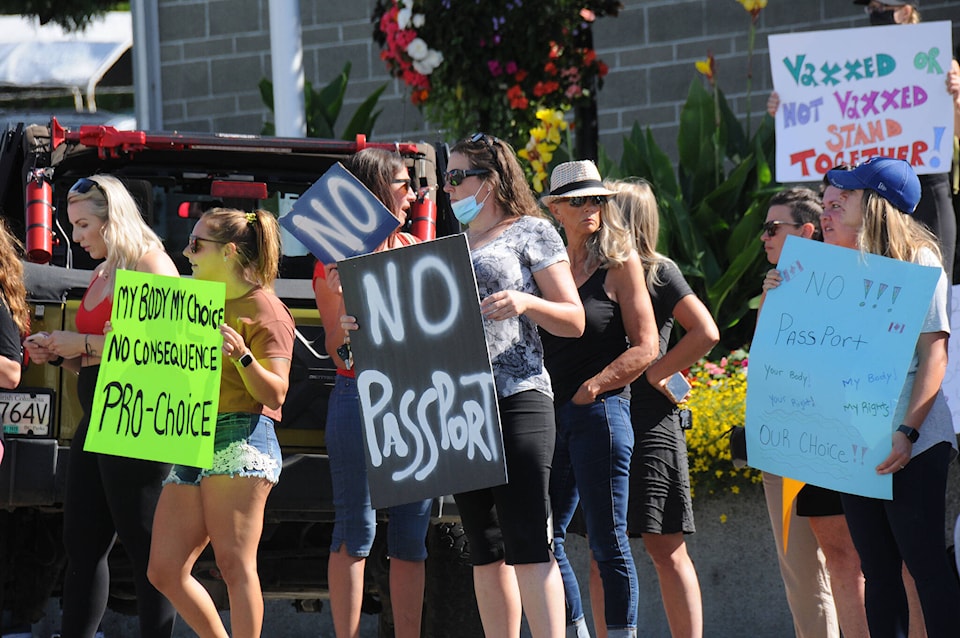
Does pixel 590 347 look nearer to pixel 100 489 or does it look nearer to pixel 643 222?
pixel 643 222

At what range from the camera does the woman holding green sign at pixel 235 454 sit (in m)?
5.07

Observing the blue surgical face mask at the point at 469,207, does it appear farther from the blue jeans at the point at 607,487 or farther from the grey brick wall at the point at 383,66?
the grey brick wall at the point at 383,66

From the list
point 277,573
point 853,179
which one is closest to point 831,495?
point 853,179

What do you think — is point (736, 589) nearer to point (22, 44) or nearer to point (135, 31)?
point (135, 31)

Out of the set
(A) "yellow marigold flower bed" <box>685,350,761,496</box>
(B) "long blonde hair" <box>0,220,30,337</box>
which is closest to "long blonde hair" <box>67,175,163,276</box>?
(B) "long blonde hair" <box>0,220,30,337</box>

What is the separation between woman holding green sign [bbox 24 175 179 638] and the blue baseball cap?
2.28 meters

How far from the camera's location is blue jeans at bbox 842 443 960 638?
15.4 feet

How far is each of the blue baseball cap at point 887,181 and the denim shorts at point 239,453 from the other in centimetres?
207

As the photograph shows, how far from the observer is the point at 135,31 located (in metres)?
12.0

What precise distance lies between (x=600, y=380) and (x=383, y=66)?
6.64 m

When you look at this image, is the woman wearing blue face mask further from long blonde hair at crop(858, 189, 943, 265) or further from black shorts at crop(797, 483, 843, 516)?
black shorts at crop(797, 483, 843, 516)

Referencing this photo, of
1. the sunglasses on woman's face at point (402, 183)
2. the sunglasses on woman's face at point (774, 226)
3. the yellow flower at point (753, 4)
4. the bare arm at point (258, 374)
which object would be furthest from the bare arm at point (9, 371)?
the yellow flower at point (753, 4)

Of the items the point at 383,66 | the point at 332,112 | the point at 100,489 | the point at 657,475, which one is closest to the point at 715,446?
the point at 657,475

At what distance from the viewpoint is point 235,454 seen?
5.09 m
